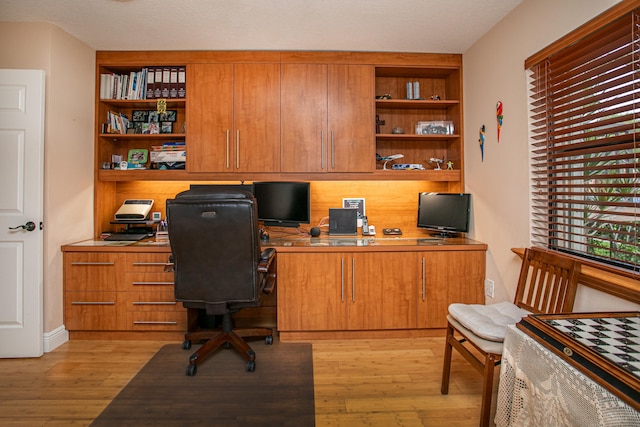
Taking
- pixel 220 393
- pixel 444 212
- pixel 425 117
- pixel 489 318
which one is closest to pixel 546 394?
pixel 489 318

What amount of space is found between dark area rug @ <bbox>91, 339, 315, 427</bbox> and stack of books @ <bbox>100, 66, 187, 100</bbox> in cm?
219

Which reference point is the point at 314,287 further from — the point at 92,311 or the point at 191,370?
the point at 92,311

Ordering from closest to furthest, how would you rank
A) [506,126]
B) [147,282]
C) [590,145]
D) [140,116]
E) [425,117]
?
1. [590,145]
2. [506,126]
3. [147,282]
4. [140,116]
5. [425,117]

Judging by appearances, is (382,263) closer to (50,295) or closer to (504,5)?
(504,5)

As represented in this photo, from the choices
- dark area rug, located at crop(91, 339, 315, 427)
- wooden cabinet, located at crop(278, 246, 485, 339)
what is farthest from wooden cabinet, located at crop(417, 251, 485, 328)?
dark area rug, located at crop(91, 339, 315, 427)

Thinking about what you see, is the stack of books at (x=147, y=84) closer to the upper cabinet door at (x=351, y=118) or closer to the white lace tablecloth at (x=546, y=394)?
the upper cabinet door at (x=351, y=118)

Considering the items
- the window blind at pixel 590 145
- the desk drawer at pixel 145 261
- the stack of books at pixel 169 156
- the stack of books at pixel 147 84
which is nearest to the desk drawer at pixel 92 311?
the desk drawer at pixel 145 261

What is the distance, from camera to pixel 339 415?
1708 millimetres

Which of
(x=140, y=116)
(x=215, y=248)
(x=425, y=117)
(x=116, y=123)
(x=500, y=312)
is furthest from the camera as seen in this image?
(x=425, y=117)

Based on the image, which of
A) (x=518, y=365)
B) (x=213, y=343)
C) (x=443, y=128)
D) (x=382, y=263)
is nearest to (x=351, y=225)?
(x=382, y=263)

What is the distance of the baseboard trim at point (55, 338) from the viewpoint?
2393 mm

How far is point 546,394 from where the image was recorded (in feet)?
3.48

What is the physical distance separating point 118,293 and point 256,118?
72.0 inches

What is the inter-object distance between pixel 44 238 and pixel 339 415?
244cm
